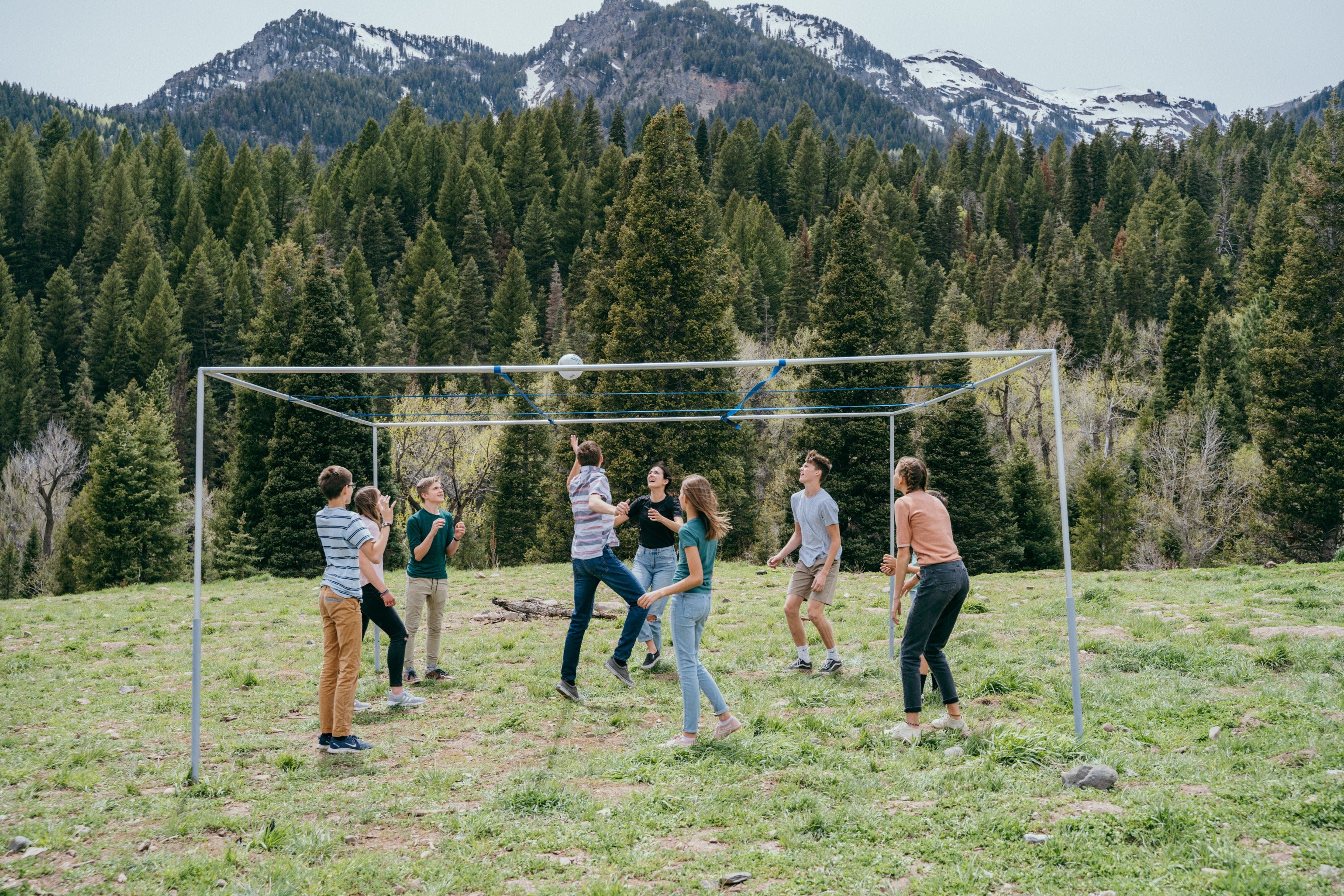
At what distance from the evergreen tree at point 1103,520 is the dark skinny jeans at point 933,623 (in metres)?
30.9

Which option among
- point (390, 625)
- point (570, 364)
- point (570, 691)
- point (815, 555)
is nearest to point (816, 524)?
point (815, 555)

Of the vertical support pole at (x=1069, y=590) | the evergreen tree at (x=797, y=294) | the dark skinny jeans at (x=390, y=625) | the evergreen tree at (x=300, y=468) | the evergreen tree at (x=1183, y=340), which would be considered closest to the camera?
the vertical support pole at (x=1069, y=590)

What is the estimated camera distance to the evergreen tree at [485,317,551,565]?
134ft

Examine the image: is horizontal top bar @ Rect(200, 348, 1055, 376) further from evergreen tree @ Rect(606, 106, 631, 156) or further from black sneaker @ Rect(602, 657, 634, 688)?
evergreen tree @ Rect(606, 106, 631, 156)

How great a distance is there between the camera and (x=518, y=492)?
41.2 metres

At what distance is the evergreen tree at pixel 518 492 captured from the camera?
40.9 meters

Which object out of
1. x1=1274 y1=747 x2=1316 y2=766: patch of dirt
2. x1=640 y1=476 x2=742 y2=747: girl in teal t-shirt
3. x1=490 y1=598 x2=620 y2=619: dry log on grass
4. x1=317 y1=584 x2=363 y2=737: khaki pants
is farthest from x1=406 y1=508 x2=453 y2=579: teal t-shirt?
x1=1274 y1=747 x2=1316 y2=766: patch of dirt

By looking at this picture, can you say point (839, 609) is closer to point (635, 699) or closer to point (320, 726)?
point (635, 699)

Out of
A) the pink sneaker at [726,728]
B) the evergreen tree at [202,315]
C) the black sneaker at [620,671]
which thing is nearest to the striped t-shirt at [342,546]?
the black sneaker at [620,671]

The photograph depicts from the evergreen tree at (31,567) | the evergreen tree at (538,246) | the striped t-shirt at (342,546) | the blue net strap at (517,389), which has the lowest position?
the evergreen tree at (31,567)

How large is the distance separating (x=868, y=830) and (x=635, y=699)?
366 centimetres

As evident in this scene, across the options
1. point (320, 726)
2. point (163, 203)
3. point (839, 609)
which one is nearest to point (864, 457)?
point (839, 609)

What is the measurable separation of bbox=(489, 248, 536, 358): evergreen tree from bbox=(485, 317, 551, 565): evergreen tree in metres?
23.7

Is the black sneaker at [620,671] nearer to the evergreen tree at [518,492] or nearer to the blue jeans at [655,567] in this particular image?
the blue jeans at [655,567]
